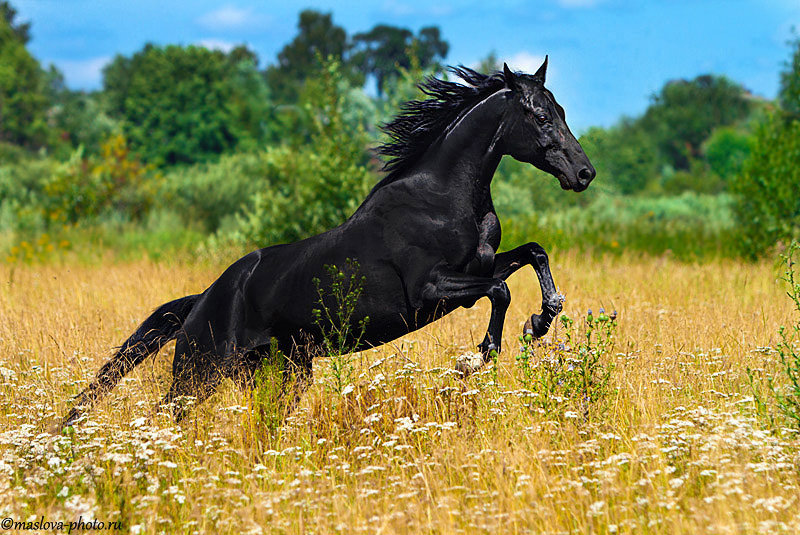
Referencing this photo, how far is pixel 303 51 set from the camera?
9812 centimetres

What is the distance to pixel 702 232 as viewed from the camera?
1778cm

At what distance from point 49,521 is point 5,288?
8092 millimetres

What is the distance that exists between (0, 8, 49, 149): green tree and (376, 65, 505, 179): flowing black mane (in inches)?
2559

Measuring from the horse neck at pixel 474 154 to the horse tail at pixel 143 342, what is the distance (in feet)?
7.07

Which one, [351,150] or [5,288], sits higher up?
[351,150]

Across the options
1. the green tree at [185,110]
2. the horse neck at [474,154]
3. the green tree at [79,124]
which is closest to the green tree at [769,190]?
the horse neck at [474,154]

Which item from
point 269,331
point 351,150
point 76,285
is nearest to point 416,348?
point 269,331

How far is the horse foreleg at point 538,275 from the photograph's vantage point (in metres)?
5.25

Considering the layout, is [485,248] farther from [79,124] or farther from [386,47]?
[386,47]

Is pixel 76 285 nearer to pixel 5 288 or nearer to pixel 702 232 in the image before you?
pixel 5 288

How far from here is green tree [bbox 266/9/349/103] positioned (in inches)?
3563

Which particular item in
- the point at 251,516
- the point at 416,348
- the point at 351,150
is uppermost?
the point at 351,150

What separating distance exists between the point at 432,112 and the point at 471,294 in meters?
1.43

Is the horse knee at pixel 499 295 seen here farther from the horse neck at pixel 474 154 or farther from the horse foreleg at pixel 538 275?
the horse neck at pixel 474 154
